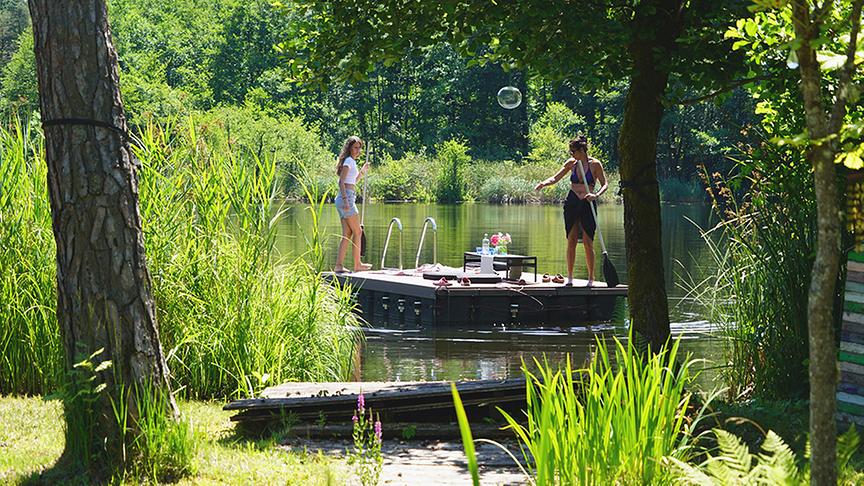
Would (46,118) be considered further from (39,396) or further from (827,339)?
(827,339)

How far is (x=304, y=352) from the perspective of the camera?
26.7ft

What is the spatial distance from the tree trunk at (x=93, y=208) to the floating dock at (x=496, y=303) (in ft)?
32.0

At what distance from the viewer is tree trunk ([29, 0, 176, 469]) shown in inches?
193

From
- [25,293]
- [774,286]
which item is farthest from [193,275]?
[774,286]

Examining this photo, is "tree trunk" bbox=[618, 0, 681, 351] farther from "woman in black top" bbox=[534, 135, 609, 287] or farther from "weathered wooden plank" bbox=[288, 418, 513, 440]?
"woman in black top" bbox=[534, 135, 609, 287]

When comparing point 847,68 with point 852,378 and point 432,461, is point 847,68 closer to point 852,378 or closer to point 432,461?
point 432,461

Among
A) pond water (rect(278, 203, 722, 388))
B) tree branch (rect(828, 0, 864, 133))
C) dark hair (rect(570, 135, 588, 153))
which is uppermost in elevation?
dark hair (rect(570, 135, 588, 153))

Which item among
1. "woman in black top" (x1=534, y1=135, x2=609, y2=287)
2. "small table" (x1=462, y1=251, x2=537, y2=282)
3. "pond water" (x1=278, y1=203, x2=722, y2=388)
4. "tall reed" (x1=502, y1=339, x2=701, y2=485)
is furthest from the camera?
"small table" (x1=462, y1=251, x2=537, y2=282)

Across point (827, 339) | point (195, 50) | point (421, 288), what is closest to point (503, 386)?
point (827, 339)

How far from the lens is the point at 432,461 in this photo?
18.7ft

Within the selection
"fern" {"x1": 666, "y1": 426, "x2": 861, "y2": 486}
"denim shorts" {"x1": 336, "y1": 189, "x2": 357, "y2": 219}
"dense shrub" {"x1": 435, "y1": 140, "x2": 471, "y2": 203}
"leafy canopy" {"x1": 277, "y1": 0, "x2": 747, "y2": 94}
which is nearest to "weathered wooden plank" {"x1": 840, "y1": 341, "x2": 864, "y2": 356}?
"leafy canopy" {"x1": 277, "y1": 0, "x2": 747, "y2": 94}

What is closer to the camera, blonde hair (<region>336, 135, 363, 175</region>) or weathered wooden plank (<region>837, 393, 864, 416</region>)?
weathered wooden plank (<region>837, 393, 864, 416</region>)

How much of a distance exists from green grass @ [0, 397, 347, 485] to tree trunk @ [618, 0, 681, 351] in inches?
112

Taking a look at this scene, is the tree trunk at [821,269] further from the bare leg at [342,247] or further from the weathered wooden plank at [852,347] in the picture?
the bare leg at [342,247]
